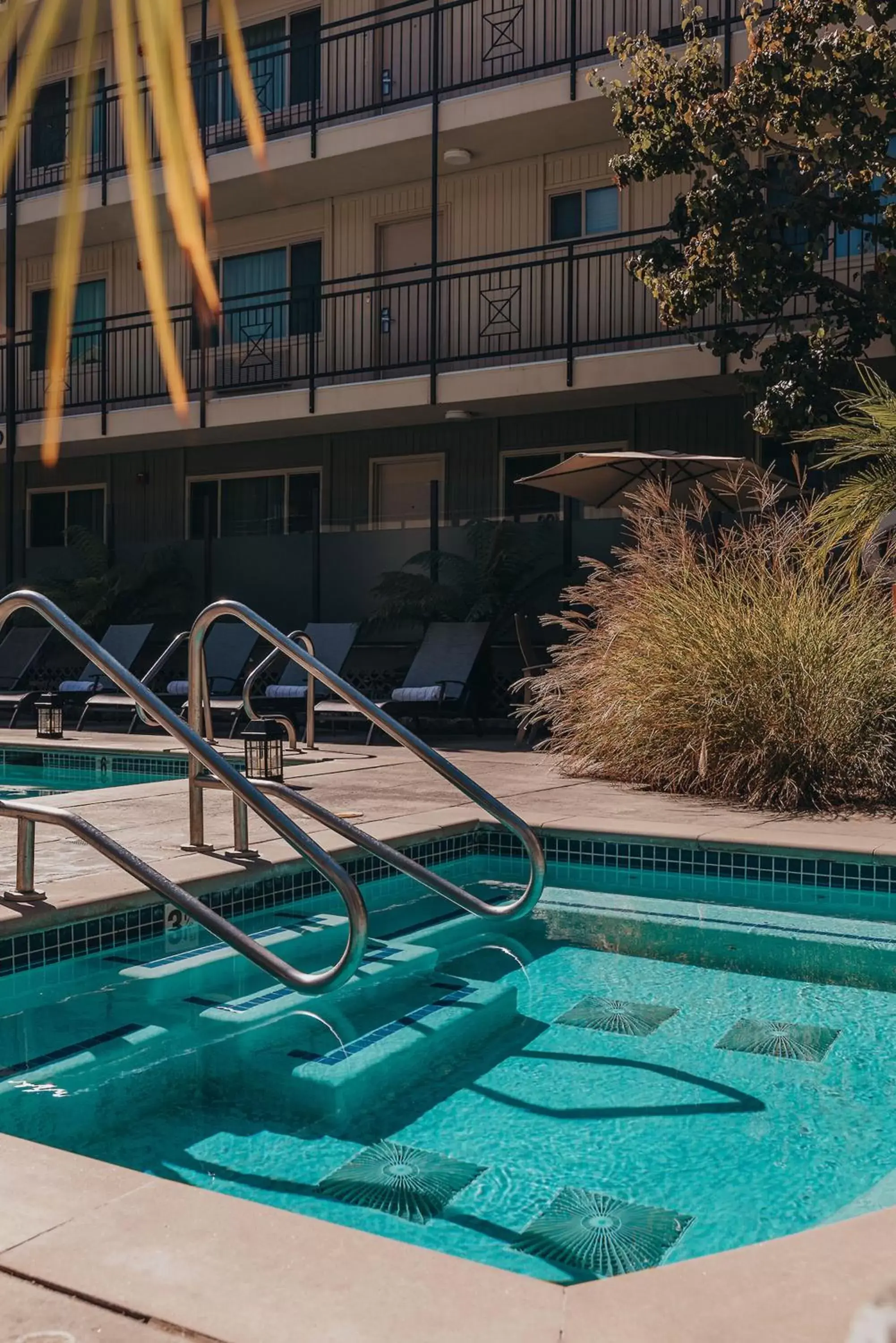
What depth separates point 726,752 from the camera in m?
6.67

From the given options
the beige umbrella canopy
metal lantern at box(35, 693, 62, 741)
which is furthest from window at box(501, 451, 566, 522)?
metal lantern at box(35, 693, 62, 741)

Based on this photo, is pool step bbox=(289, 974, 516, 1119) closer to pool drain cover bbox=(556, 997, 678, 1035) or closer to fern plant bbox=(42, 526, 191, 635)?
A: pool drain cover bbox=(556, 997, 678, 1035)

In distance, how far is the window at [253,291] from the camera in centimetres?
1616

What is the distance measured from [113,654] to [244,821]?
29.1 feet

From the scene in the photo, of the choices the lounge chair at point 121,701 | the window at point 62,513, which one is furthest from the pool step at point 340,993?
the window at point 62,513

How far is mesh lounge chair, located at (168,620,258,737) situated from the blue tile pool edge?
7010 millimetres

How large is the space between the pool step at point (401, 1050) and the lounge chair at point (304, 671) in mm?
7515

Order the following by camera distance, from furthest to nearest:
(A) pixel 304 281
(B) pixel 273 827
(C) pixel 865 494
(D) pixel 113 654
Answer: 1. (A) pixel 304 281
2. (D) pixel 113 654
3. (C) pixel 865 494
4. (B) pixel 273 827

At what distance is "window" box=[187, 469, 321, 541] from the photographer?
16156 millimetres

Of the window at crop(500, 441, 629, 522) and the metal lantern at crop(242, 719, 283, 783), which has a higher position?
the window at crop(500, 441, 629, 522)

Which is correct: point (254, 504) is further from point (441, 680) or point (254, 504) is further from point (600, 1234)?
point (600, 1234)

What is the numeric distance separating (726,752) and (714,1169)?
13.7ft

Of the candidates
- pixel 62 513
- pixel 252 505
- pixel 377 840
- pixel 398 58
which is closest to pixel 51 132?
pixel 62 513

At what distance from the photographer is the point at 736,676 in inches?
258
